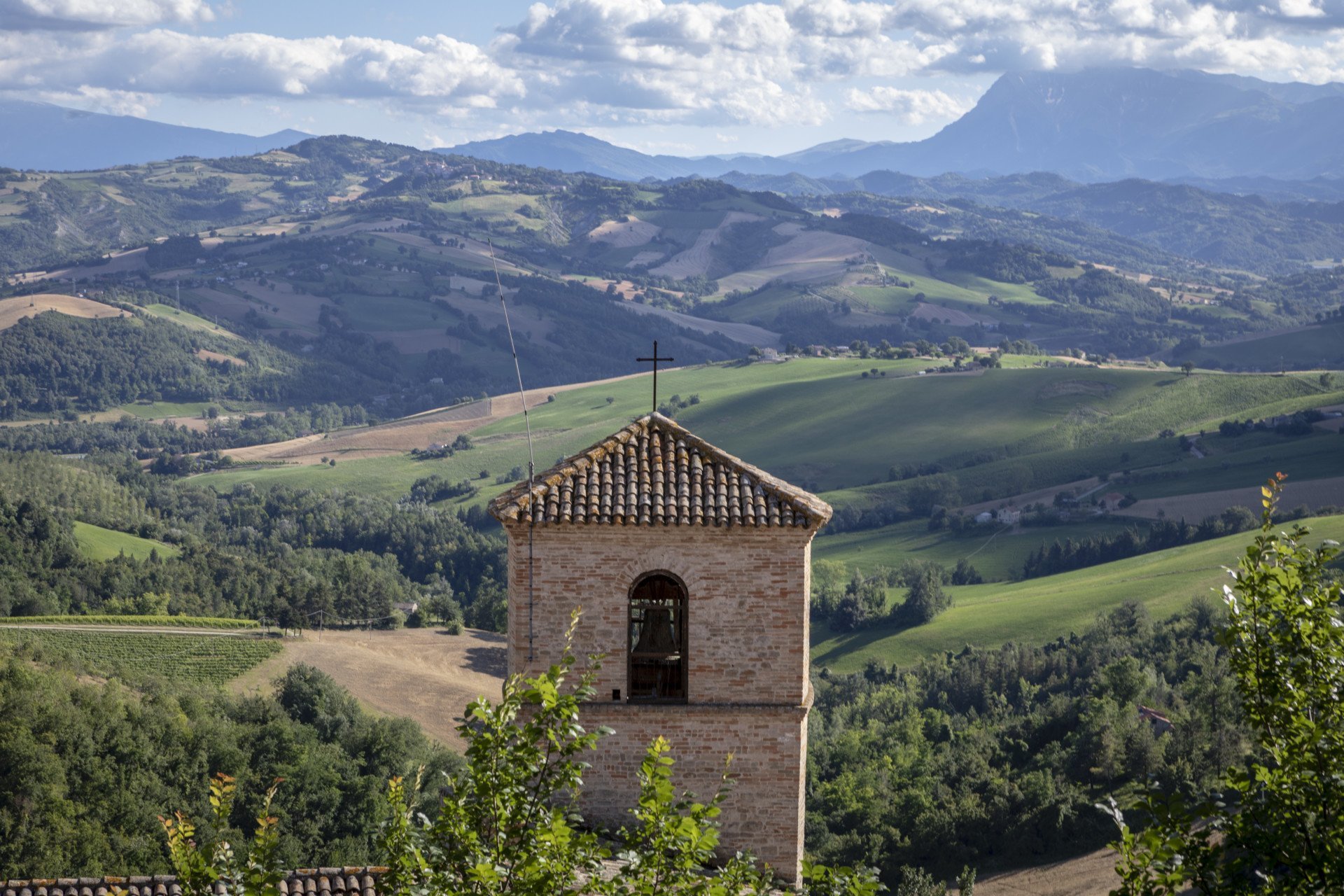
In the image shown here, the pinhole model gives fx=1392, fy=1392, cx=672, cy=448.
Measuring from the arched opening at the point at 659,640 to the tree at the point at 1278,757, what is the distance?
7.40 meters

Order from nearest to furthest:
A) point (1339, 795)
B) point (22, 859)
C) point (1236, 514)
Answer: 1. point (1339, 795)
2. point (22, 859)
3. point (1236, 514)

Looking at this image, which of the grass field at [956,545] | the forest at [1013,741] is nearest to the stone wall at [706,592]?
the forest at [1013,741]

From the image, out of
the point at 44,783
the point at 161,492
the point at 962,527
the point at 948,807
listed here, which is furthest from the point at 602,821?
the point at 161,492

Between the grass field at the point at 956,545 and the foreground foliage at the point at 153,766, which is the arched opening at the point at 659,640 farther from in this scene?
the grass field at the point at 956,545

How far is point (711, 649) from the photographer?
707 inches

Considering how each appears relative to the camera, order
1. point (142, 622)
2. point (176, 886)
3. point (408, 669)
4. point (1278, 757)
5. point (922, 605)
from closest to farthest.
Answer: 1. point (1278, 757)
2. point (176, 886)
3. point (408, 669)
4. point (142, 622)
5. point (922, 605)

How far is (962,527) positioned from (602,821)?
130 metres

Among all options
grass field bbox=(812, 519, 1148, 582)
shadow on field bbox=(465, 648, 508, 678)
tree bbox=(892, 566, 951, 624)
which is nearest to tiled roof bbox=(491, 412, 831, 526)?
shadow on field bbox=(465, 648, 508, 678)

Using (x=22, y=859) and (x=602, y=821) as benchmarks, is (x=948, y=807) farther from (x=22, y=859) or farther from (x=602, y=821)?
(x=602, y=821)

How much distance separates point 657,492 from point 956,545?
405ft

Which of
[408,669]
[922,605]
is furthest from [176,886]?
[922,605]

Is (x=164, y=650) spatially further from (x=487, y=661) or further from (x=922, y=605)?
(x=922, y=605)

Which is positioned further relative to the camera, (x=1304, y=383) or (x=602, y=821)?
(x=1304, y=383)

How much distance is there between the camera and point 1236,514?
122562 millimetres
